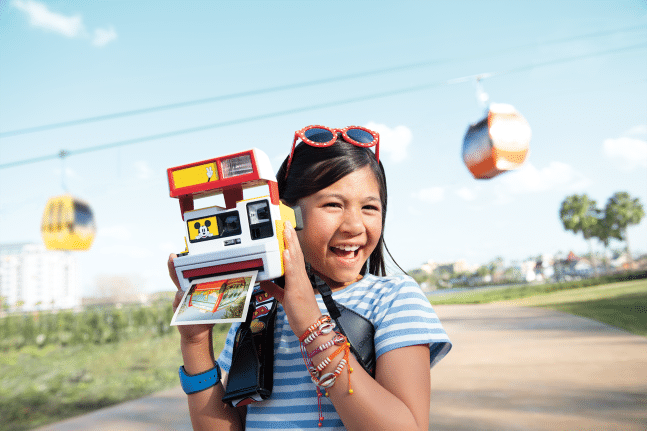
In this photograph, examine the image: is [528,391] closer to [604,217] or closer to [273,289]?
[273,289]

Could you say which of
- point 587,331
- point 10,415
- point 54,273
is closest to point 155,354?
point 10,415

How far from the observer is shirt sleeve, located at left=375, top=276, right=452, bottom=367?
1.07 meters

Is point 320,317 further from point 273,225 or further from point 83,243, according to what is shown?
point 83,243

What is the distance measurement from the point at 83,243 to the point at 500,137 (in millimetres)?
5994

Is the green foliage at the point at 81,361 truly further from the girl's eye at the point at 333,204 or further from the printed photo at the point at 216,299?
the girl's eye at the point at 333,204

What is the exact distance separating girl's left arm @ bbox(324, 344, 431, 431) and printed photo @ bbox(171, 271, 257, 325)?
262mm

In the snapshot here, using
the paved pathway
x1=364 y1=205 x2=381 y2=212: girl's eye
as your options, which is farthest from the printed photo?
the paved pathway

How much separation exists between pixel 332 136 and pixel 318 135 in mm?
43

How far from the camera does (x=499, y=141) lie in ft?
14.0

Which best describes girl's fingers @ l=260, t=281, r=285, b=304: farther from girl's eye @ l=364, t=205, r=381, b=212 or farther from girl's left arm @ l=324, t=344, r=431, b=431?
girl's eye @ l=364, t=205, r=381, b=212

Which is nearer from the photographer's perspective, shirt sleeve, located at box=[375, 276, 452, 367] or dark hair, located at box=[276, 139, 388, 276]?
shirt sleeve, located at box=[375, 276, 452, 367]

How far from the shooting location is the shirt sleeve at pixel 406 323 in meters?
1.07

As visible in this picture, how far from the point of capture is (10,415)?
5.11 m

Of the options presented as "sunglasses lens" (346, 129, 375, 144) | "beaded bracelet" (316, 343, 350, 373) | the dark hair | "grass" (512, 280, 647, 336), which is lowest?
"grass" (512, 280, 647, 336)
